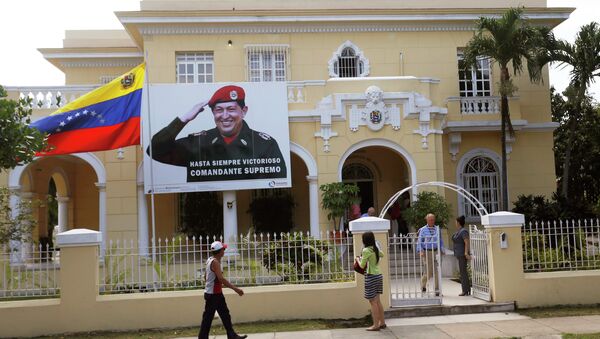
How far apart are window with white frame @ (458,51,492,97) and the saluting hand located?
8.66 meters

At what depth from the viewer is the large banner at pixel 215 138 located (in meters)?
15.1

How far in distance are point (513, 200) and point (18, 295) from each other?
47.2 ft

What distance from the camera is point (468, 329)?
8.91m

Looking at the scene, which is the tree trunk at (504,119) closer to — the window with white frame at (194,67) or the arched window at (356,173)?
the arched window at (356,173)

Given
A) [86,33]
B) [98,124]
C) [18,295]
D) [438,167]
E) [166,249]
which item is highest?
[86,33]

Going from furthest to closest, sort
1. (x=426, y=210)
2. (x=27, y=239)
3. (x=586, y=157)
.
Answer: (x=586, y=157) → (x=426, y=210) → (x=27, y=239)

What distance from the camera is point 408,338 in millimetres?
8484

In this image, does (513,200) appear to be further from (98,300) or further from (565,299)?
(98,300)

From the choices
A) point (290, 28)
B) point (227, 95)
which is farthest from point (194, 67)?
point (227, 95)

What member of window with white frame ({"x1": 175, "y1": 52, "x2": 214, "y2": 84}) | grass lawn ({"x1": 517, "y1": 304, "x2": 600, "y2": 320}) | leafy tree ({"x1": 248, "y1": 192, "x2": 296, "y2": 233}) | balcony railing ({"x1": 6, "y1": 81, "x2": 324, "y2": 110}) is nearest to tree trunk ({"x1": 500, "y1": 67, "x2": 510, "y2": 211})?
leafy tree ({"x1": 248, "y1": 192, "x2": 296, "y2": 233})

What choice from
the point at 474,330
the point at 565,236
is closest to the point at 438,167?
the point at 565,236

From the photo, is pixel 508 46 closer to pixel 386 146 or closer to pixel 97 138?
pixel 386 146

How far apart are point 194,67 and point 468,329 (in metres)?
12.5

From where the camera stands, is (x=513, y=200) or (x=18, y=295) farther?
(x=513, y=200)
